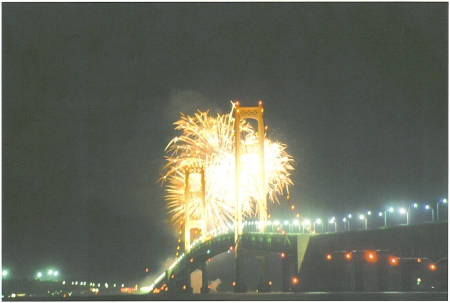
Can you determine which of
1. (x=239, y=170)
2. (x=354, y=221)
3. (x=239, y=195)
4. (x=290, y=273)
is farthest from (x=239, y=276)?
(x=354, y=221)

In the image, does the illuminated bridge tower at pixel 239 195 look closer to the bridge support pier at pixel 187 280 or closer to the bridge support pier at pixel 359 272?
the bridge support pier at pixel 359 272

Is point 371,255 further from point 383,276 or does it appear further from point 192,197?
point 192,197

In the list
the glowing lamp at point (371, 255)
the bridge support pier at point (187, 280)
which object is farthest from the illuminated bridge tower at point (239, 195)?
the bridge support pier at point (187, 280)

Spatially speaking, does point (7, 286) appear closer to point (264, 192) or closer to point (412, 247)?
point (264, 192)

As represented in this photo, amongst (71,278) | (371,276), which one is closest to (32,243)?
(71,278)

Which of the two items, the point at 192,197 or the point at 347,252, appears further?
the point at 192,197

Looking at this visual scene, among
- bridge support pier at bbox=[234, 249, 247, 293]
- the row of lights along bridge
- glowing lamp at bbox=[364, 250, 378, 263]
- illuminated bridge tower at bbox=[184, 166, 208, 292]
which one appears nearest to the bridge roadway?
bridge support pier at bbox=[234, 249, 247, 293]
